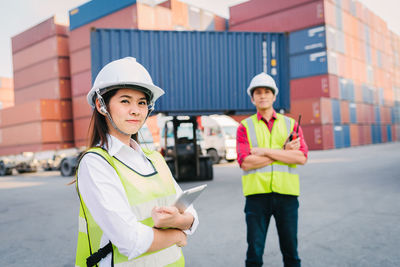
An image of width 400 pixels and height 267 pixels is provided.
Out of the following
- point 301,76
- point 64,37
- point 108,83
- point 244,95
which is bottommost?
point 108,83

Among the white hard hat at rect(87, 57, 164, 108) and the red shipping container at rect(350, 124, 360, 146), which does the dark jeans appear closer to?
the white hard hat at rect(87, 57, 164, 108)

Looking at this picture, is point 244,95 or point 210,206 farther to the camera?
point 244,95

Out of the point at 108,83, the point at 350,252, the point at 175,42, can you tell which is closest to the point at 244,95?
the point at 175,42

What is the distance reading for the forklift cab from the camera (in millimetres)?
9703

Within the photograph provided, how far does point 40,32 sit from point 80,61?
5.59 metres

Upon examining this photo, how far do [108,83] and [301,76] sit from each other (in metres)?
24.0

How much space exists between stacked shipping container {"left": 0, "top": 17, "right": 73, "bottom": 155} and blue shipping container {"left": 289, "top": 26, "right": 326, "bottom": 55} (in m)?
18.2

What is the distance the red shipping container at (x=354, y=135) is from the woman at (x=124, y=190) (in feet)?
90.9

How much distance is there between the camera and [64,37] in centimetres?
2703

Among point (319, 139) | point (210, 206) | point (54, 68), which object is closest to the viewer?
point (210, 206)

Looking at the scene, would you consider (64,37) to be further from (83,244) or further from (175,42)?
(83,244)

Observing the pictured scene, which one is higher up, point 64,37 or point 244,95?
point 64,37

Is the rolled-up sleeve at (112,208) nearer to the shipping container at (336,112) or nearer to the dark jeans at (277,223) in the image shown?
the dark jeans at (277,223)

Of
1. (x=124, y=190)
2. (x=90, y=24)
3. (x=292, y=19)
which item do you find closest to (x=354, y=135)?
(x=292, y=19)
